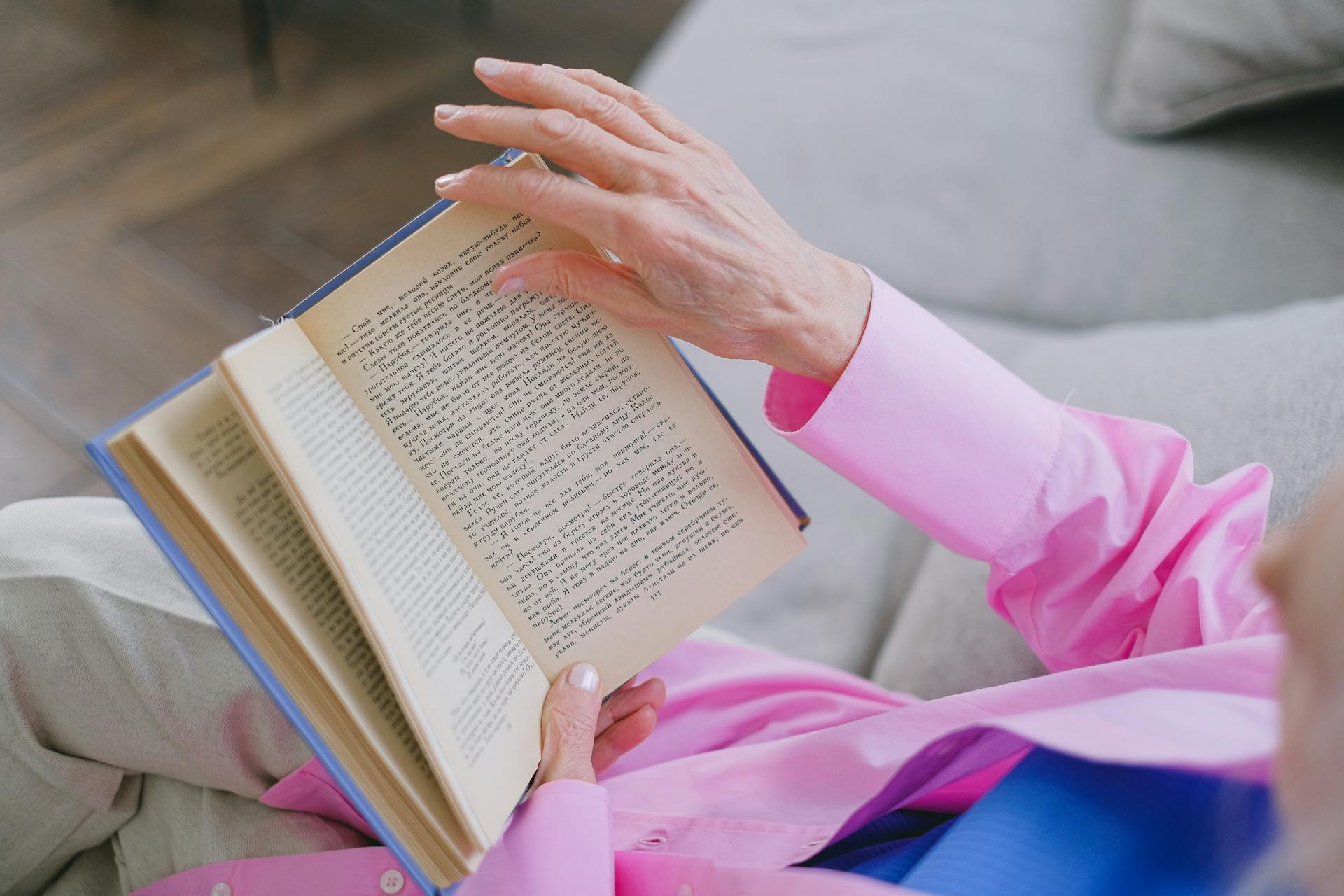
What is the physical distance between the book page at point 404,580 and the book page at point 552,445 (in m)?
0.02

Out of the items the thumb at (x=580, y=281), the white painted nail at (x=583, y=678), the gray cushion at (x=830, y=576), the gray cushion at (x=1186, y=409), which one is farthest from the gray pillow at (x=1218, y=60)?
the white painted nail at (x=583, y=678)

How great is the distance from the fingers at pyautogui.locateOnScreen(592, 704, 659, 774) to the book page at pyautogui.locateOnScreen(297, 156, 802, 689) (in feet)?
0.25

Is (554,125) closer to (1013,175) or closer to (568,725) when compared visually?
(568,725)

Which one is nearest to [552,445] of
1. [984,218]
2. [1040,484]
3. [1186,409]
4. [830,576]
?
[1040,484]

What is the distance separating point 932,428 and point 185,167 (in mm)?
1568

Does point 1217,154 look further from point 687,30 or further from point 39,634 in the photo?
point 39,634

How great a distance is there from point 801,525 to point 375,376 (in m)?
0.30

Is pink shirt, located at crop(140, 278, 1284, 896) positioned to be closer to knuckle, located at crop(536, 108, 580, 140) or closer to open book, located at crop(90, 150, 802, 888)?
open book, located at crop(90, 150, 802, 888)

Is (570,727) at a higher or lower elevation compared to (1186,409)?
higher

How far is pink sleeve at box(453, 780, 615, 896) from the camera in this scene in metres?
0.55

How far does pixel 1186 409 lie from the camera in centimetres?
81

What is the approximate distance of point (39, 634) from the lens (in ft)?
2.07

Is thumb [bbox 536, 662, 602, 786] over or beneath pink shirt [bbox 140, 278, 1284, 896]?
over

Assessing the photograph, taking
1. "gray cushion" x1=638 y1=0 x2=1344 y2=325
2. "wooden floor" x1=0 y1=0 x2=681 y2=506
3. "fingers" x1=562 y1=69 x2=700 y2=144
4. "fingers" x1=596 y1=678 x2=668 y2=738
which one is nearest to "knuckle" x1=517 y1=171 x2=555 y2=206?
"fingers" x1=562 y1=69 x2=700 y2=144
